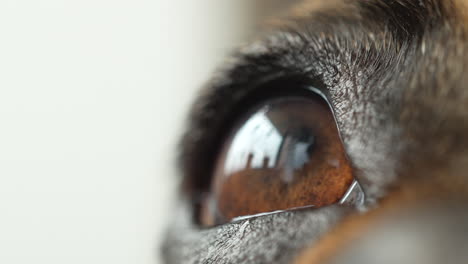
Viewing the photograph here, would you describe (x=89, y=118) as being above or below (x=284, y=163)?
above

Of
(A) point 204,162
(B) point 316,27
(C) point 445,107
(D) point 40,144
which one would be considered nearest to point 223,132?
(A) point 204,162

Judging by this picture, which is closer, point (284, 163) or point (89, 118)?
point (284, 163)

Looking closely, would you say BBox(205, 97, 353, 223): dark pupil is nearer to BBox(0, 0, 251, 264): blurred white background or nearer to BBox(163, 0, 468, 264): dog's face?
BBox(163, 0, 468, 264): dog's face

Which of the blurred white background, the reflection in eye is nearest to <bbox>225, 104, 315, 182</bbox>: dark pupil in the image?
the reflection in eye

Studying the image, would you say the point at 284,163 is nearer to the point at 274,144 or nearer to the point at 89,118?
the point at 274,144

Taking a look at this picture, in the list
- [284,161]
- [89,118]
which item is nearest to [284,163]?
[284,161]

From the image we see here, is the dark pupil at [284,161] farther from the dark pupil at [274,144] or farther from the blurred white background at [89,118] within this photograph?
the blurred white background at [89,118]
